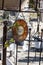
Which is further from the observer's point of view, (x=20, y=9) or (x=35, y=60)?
(x=35, y=60)

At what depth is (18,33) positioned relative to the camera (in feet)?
3.73

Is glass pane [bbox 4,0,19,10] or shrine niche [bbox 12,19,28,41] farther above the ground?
glass pane [bbox 4,0,19,10]

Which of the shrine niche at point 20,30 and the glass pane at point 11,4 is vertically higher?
the glass pane at point 11,4

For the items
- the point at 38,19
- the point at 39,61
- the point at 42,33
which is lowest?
the point at 39,61

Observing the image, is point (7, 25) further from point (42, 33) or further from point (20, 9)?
point (42, 33)

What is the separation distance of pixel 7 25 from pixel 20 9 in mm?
148

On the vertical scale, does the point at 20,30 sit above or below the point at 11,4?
below

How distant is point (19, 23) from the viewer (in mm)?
1119

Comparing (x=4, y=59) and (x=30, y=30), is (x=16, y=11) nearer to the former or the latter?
(x=30, y=30)

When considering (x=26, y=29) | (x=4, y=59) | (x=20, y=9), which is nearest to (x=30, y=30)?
(x=26, y=29)

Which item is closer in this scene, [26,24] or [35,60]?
[26,24]

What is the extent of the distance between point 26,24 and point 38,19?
97 mm

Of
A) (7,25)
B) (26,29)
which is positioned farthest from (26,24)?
(7,25)

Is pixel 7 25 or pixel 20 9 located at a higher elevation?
pixel 20 9
